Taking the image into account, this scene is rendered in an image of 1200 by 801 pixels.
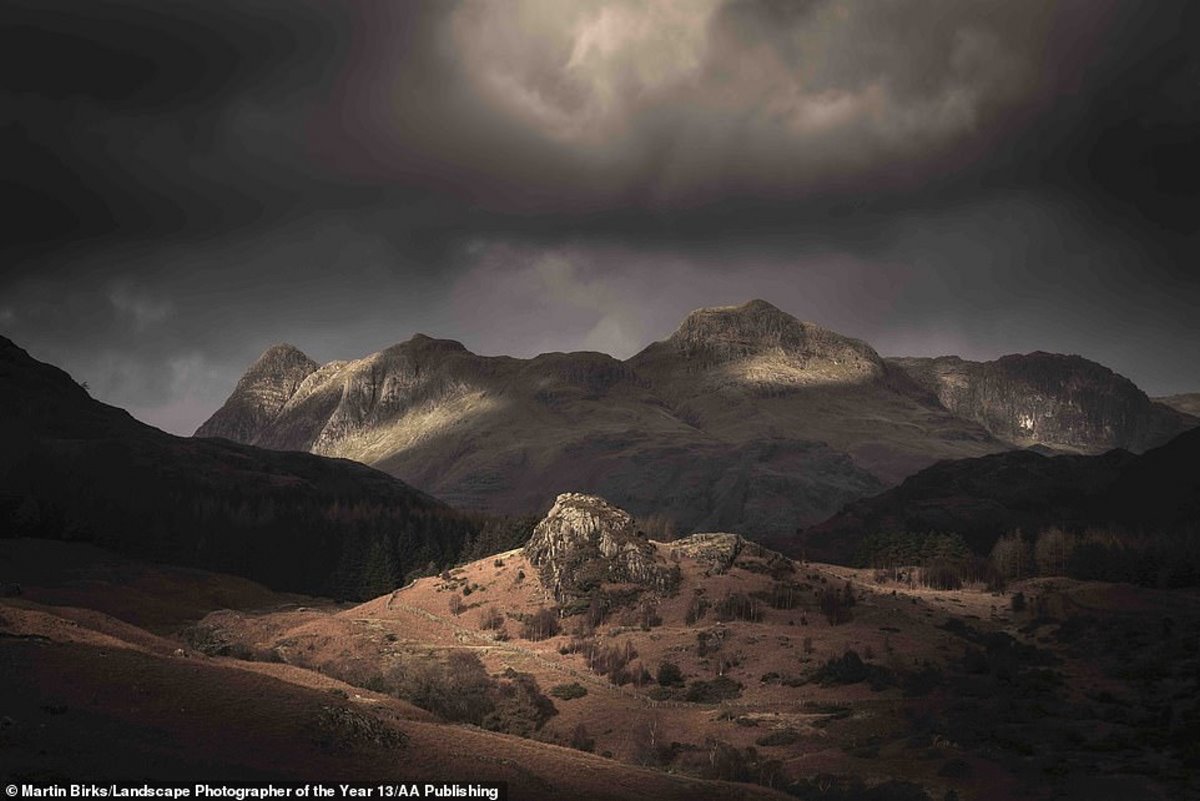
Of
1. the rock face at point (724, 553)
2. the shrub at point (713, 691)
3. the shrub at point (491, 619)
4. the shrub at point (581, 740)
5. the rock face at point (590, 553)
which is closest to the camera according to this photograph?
the shrub at point (581, 740)

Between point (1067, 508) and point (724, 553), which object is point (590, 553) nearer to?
point (724, 553)

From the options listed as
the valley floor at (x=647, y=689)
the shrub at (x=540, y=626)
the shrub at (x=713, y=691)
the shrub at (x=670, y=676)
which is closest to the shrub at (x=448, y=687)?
the valley floor at (x=647, y=689)

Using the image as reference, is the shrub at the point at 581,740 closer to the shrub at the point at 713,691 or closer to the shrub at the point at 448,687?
the shrub at the point at 448,687

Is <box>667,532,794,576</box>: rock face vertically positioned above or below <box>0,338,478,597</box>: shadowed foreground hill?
below

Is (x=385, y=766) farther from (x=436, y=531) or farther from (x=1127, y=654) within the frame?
(x=436, y=531)

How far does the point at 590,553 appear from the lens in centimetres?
A: 9188

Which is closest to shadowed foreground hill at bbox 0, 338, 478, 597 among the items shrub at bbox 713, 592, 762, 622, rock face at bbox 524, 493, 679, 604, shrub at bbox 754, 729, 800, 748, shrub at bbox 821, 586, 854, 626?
rock face at bbox 524, 493, 679, 604

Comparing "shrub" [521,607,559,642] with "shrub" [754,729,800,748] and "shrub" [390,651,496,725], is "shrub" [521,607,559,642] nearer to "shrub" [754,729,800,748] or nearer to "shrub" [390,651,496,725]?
"shrub" [390,651,496,725]

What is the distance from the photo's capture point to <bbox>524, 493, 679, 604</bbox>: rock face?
88.1 meters

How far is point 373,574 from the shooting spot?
140000 mm

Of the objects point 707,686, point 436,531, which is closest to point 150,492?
point 436,531

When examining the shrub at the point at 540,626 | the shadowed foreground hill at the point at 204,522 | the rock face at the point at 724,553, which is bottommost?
the shrub at the point at 540,626

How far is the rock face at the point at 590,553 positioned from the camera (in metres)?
88.1

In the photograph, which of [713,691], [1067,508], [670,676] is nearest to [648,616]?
[670,676]
